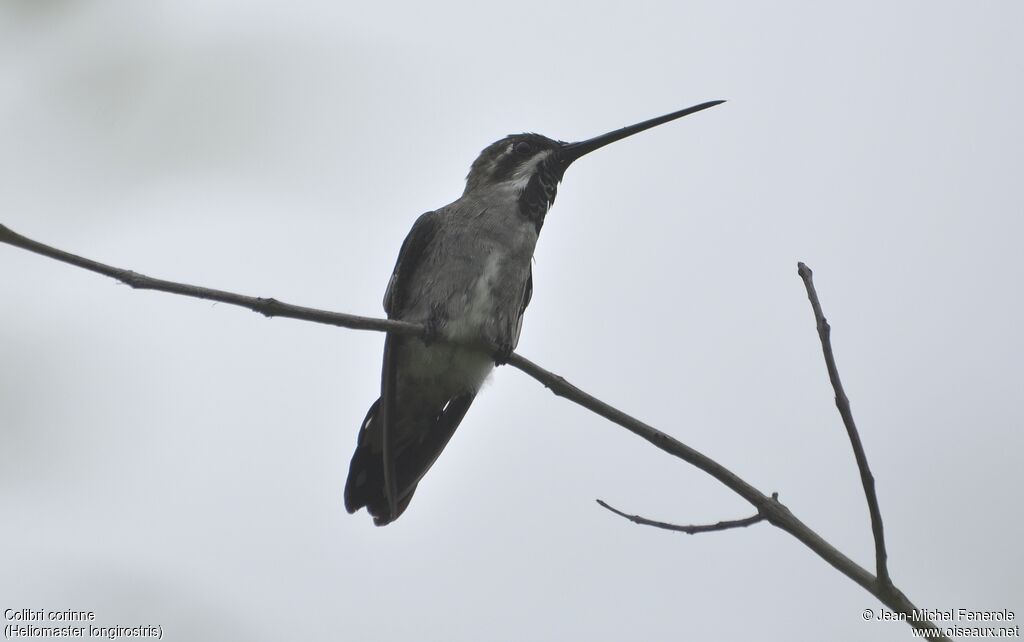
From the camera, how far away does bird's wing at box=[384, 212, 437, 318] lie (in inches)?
238

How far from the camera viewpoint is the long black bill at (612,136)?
6126mm

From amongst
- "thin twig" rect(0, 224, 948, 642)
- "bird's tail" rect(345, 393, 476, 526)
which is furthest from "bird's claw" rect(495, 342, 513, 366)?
"thin twig" rect(0, 224, 948, 642)

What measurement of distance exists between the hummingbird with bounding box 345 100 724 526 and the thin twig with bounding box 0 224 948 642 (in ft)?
5.03

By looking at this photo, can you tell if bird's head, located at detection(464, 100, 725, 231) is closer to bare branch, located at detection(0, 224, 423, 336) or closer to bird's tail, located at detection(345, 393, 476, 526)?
bird's tail, located at detection(345, 393, 476, 526)

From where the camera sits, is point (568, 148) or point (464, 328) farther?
point (568, 148)

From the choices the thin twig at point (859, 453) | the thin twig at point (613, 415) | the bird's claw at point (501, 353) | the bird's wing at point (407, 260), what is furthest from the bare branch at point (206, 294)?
the bird's wing at point (407, 260)

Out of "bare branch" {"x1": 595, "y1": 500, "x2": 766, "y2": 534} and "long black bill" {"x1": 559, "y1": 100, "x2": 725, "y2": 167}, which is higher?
"long black bill" {"x1": 559, "y1": 100, "x2": 725, "y2": 167}

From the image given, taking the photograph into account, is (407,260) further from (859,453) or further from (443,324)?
(859,453)

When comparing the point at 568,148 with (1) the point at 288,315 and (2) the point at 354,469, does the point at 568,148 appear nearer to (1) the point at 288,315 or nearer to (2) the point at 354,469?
(2) the point at 354,469

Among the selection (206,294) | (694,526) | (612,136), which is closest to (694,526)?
(694,526)

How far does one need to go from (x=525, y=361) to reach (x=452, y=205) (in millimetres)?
2705

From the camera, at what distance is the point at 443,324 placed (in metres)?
5.57

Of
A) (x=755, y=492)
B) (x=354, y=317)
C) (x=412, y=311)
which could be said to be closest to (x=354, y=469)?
(x=412, y=311)

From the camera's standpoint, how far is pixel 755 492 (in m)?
3.03
